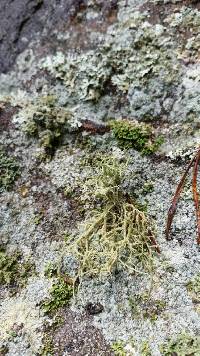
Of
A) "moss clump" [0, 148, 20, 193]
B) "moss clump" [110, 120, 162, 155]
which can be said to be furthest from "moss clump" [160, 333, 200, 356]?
"moss clump" [0, 148, 20, 193]

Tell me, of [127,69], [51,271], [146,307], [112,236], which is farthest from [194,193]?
[127,69]

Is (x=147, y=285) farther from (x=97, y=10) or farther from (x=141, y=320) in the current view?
(x=97, y=10)

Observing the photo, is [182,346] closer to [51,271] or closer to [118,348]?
[118,348]

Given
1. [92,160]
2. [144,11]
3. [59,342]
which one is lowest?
[59,342]

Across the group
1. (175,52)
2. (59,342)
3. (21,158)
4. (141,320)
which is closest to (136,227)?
(141,320)

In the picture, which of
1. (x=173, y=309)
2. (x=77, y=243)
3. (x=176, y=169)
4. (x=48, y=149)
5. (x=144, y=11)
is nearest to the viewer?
(x=173, y=309)

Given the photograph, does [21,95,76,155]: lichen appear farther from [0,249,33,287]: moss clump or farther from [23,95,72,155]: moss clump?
[0,249,33,287]: moss clump

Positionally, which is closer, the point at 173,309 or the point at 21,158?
the point at 173,309
